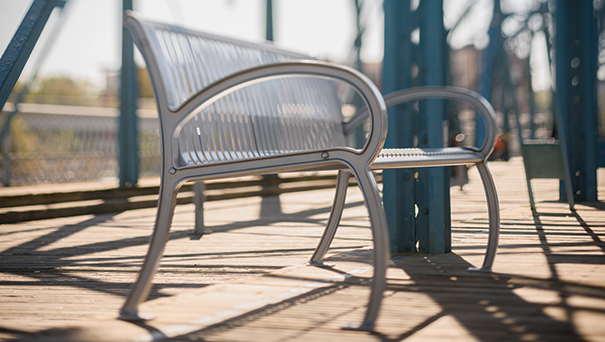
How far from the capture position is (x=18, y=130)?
787 cm

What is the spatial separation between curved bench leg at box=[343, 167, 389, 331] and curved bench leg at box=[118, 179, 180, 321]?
0.46 m

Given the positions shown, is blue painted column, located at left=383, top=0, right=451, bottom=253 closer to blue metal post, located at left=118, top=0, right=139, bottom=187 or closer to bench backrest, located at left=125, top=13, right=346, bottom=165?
bench backrest, located at left=125, top=13, right=346, bottom=165

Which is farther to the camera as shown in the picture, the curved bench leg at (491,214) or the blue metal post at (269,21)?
the blue metal post at (269,21)

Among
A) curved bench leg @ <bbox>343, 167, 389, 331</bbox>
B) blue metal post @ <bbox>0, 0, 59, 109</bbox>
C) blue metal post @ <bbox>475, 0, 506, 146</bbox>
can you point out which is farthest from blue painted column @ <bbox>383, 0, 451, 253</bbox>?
blue metal post @ <bbox>475, 0, 506, 146</bbox>

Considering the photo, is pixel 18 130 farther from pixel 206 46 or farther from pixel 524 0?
pixel 524 0

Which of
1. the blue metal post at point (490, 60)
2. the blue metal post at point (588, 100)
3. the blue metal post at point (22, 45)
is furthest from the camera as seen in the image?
the blue metal post at point (490, 60)

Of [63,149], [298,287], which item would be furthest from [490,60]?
[298,287]

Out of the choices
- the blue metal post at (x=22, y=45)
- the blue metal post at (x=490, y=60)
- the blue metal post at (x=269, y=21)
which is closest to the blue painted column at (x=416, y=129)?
the blue metal post at (x=22, y=45)

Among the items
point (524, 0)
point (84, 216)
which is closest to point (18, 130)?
point (84, 216)

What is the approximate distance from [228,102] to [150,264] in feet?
1.97

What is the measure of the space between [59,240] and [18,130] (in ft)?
18.2

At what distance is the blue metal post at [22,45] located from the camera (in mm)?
1952

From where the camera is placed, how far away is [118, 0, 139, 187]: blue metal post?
6.00 meters

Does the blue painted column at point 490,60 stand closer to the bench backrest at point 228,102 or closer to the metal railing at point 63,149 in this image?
the metal railing at point 63,149
